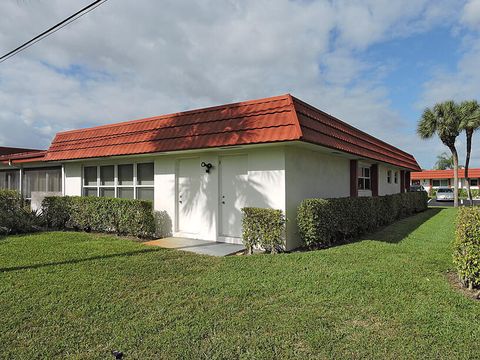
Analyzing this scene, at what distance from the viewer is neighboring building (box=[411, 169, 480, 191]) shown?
48.1 metres

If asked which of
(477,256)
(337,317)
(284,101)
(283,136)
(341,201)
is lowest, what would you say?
(337,317)

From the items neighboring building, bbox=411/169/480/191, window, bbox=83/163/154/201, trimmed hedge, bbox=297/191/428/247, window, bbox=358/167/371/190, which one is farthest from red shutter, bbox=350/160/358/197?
neighboring building, bbox=411/169/480/191

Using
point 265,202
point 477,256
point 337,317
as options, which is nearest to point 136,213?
point 265,202

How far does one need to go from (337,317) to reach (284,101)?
5476 mm

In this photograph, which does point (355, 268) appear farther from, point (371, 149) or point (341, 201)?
point (371, 149)

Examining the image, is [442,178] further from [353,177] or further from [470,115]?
[353,177]

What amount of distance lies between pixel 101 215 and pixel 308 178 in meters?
6.61

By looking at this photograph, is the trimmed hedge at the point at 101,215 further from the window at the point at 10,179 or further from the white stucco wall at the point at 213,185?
Result: the window at the point at 10,179

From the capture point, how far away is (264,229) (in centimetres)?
764

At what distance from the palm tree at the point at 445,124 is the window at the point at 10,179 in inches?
1097

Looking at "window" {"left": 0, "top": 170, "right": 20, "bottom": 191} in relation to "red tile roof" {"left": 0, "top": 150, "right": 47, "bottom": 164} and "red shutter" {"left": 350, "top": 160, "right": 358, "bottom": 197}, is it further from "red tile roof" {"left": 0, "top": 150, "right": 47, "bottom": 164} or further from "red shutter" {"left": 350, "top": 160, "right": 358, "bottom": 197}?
"red shutter" {"left": 350, "top": 160, "right": 358, "bottom": 197}

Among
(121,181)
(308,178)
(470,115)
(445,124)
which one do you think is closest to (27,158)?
(121,181)

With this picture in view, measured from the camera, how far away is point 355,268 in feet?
20.1

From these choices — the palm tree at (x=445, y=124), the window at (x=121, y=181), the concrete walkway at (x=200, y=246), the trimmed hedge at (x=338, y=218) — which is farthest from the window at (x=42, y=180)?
the palm tree at (x=445, y=124)
